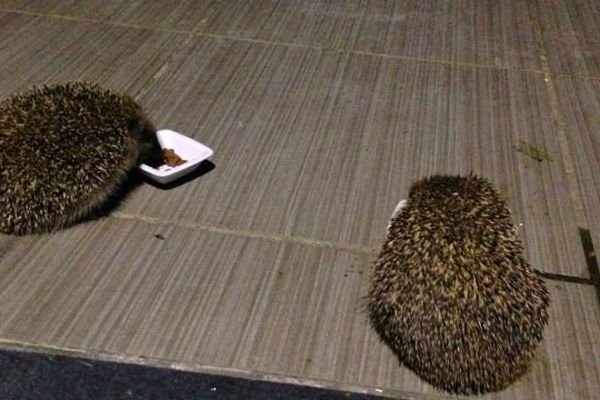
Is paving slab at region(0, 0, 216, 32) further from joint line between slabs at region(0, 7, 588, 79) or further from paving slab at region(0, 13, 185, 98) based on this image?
paving slab at region(0, 13, 185, 98)

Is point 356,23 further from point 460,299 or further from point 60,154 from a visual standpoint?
point 460,299

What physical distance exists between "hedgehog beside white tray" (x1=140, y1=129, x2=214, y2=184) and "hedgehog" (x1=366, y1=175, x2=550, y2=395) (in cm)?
177

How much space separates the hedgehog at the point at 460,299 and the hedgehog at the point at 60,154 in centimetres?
189

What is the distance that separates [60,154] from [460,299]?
8.20 feet

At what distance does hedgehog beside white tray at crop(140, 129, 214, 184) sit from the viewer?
17.0ft

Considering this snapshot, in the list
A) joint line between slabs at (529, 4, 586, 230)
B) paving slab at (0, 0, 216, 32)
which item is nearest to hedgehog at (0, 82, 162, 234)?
paving slab at (0, 0, 216, 32)

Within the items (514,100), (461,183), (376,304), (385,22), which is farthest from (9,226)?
(385,22)

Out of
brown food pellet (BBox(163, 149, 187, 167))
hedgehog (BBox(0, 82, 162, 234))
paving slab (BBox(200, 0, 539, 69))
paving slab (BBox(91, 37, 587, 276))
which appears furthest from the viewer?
paving slab (BBox(200, 0, 539, 69))

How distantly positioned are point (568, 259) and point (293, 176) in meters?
1.95

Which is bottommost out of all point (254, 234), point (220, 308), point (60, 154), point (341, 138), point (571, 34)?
point (571, 34)

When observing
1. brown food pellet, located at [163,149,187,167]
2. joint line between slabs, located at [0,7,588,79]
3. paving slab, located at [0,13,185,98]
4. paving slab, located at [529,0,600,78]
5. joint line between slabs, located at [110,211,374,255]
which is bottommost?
paving slab, located at [529,0,600,78]

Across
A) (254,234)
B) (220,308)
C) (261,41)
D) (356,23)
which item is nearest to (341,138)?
(254,234)

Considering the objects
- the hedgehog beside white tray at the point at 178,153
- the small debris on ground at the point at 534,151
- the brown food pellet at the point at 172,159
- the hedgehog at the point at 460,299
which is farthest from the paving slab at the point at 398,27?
the hedgehog at the point at 460,299

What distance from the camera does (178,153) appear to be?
548cm
